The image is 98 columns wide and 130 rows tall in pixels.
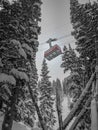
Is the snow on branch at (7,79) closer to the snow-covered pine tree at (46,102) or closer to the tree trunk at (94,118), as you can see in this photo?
the tree trunk at (94,118)

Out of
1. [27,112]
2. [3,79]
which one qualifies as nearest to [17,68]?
[3,79]

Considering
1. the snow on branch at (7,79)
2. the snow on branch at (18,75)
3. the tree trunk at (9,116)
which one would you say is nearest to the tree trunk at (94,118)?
Result: the snow on branch at (7,79)

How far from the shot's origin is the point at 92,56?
2039 centimetres

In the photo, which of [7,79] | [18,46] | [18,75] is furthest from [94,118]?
[18,46]

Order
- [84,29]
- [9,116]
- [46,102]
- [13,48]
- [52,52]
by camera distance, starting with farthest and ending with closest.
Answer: [46,102] < [84,29] < [52,52] < [9,116] < [13,48]

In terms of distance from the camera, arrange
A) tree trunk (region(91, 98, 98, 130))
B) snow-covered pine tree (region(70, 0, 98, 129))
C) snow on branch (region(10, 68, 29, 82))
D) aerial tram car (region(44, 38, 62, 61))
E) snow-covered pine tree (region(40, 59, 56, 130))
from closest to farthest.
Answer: tree trunk (region(91, 98, 98, 130)), snow on branch (region(10, 68, 29, 82)), aerial tram car (region(44, 38, 62, 61)), snow-covered pine tree (region(70, 0, 98, 129)), snow-covered pine tree (region(40, 59, 56, 130))

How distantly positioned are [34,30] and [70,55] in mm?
12880

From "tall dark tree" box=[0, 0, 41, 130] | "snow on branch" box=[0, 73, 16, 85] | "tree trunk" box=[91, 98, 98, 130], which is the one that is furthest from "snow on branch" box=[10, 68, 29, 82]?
"tree trunk" box=[91, 98, 98, 130]

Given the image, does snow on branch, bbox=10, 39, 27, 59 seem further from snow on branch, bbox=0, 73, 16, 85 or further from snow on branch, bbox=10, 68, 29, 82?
snow on branch, bbox=0, 73, 16, 85

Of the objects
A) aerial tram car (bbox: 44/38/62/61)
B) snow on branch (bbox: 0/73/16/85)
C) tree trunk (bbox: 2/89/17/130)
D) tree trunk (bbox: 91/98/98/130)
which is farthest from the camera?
aerial tram car (bbox: 44/38/62/61)

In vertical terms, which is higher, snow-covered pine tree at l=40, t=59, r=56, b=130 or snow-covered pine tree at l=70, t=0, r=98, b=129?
snow-covered pine tree at l=70, t=0, r=98, b=129

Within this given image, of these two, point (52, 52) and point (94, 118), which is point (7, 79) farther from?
point (94, 118)

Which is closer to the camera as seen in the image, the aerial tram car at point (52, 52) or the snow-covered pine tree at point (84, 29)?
the aerial tram car at point (52, 52)

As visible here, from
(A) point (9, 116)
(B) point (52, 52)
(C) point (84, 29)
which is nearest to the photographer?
(A) point (9, 116)
